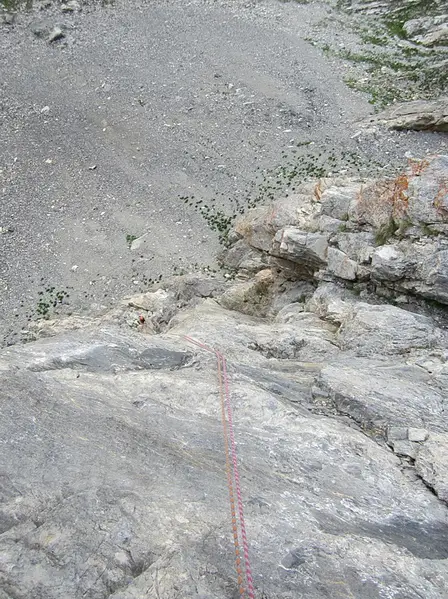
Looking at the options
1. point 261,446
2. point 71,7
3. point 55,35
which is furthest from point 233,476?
point 71,7

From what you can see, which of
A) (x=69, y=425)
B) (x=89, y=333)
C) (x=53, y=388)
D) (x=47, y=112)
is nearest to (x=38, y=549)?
(x=69, y=425)

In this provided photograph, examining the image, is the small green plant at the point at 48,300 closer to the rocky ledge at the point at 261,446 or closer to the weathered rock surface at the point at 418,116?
the rocky ledge at the point at 261,446

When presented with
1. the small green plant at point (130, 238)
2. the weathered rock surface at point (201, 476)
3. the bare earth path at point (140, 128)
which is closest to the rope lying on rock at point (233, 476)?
the weathered rock surface at point (201, 476)

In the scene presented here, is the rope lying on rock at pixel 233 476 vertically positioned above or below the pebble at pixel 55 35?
below

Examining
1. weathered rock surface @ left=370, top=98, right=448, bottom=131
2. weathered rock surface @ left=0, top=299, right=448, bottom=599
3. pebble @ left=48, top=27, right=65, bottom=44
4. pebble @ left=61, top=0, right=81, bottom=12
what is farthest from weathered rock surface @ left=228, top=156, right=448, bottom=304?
pebble @ left=61, top=0, right=81, bottom=12

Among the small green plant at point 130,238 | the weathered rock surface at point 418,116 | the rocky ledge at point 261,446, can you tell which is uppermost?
the weathered rock surface at point 418,116

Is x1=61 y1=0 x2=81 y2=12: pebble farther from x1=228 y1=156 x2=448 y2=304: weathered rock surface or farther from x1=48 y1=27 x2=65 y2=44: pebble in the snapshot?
x1=228 y1=156 x2=448 y2=304: weathered rock surface

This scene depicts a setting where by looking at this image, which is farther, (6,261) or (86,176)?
(86,176)

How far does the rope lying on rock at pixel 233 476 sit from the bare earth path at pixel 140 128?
14938 millimetres

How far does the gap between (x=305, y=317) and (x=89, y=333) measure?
8.13m

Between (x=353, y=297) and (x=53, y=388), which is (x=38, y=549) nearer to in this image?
(x=53, y=388)

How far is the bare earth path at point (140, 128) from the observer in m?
27.6

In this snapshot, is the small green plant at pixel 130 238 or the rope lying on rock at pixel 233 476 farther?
the small green plant at pixel 130 238

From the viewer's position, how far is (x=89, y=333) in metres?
15.0
